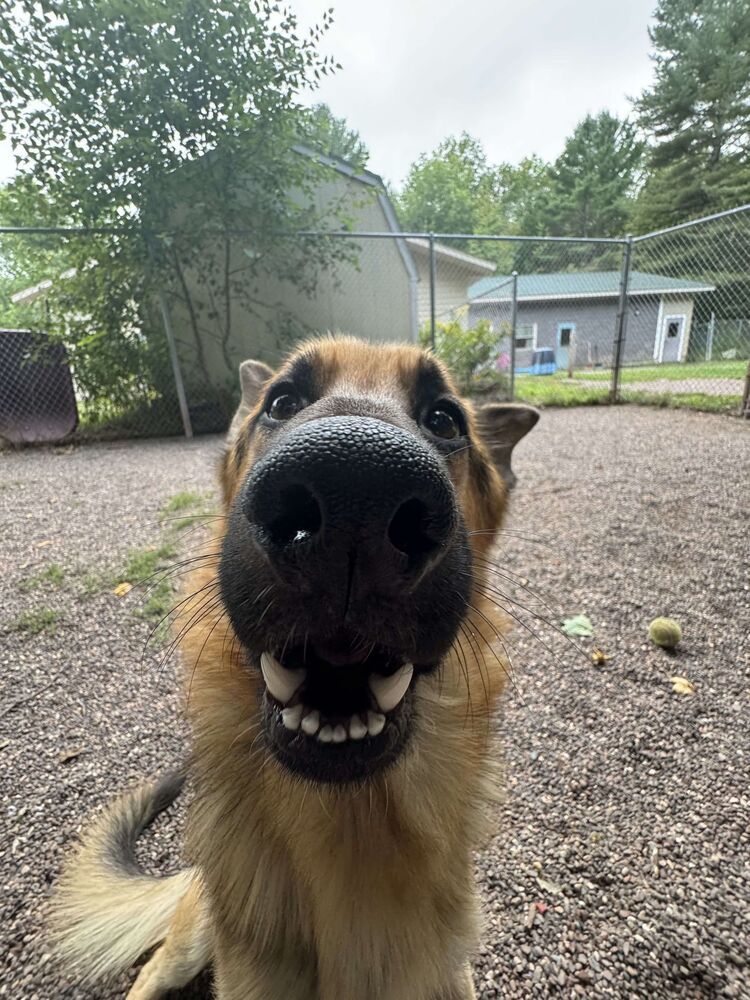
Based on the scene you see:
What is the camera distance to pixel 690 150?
2973 cm

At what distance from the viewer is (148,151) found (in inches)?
322

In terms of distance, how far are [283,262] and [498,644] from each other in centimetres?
949

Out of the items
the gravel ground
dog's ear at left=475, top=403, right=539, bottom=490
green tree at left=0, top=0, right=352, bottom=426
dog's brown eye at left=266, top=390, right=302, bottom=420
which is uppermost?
green tree at left=0, top=0, right=352, bottom=426

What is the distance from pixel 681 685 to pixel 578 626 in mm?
689

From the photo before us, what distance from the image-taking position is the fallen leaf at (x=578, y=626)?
11.0 feet

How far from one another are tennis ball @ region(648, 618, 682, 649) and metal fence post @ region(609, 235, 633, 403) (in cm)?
893

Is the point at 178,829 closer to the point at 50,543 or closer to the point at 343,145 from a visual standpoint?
the point at 50,543

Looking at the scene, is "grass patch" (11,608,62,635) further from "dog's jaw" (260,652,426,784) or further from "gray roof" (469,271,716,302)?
"gray roof" (469,271,716,302)

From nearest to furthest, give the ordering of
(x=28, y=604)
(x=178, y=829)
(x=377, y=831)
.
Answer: (x=377, y=831) < (x=178, y=829) < (x=28, y=604)

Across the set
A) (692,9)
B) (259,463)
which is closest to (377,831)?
(259,463)

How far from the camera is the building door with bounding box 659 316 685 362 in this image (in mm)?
12016

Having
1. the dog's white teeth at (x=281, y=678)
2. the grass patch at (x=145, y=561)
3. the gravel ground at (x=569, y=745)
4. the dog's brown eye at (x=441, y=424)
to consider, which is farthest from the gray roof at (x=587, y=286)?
the dog's white teeth at (x=281, y=678)

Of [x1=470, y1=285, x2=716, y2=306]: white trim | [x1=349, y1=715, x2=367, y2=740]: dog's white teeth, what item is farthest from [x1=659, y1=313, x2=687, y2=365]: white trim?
[x1=349, y1=715, x2=367, y2=740]: dog's white teeth

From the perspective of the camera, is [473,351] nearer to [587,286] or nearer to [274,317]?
[274,317]
